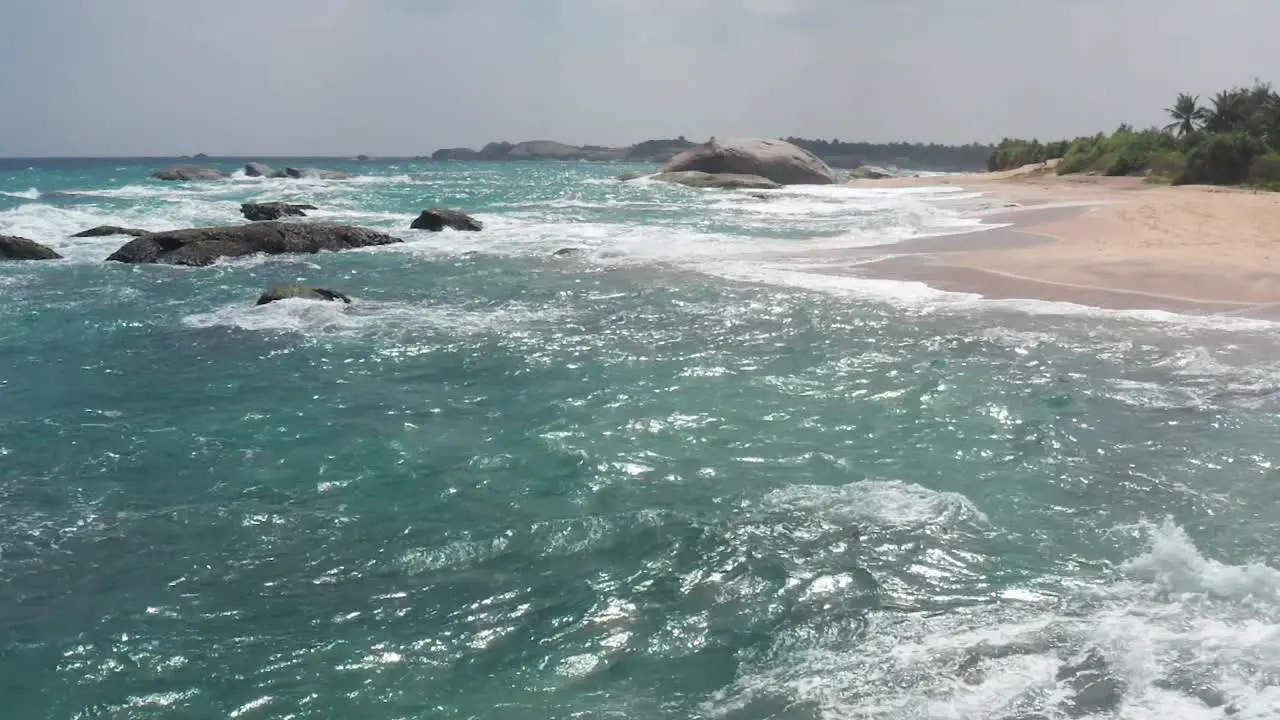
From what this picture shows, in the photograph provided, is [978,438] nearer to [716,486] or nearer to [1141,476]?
[1141,476]

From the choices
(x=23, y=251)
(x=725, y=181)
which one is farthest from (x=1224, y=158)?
(x=23, y=251)

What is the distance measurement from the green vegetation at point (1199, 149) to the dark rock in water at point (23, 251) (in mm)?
40567

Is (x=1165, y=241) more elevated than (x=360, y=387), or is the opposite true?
(x=1165, y=241)

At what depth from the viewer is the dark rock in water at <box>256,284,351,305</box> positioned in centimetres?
1684

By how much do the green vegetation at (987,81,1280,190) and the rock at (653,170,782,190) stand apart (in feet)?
54.7

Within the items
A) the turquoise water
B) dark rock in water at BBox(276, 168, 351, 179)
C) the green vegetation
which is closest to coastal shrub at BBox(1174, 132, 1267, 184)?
the green vegetation

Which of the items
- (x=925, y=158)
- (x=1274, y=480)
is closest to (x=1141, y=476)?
(x=1274, y=480)

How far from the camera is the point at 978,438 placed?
30.4ft

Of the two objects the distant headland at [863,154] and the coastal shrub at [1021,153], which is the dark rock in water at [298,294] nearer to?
the coastal shrub at [1021,153]

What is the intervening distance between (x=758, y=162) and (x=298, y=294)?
155 feet

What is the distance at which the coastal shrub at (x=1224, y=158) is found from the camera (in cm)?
3919

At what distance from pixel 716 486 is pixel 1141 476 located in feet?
12.0

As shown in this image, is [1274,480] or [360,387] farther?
[360,387]

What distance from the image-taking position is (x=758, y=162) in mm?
60750
